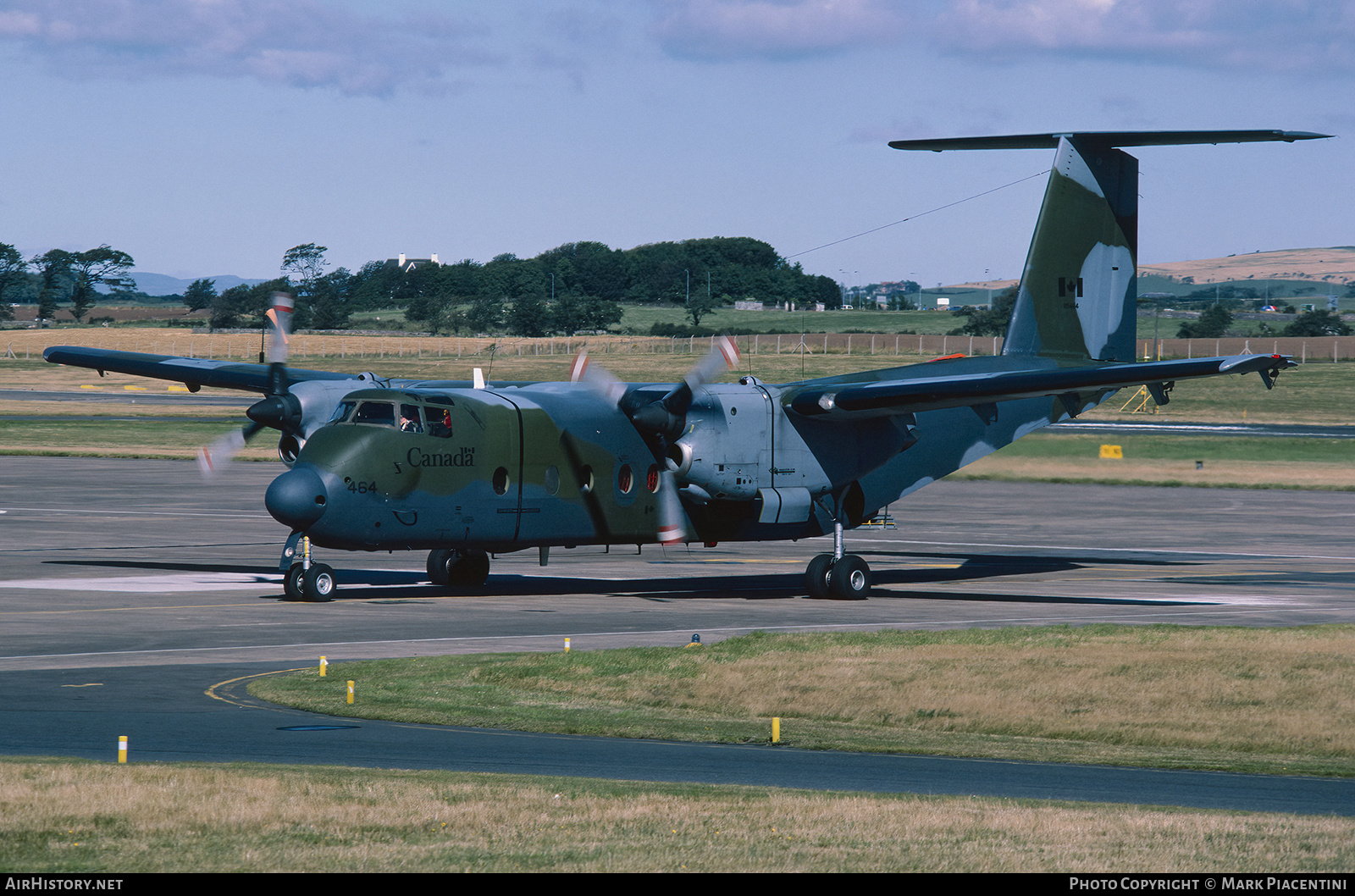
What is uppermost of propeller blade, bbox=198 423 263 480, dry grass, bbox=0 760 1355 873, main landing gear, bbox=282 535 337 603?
propeller blade, bbox=198 423 263 480

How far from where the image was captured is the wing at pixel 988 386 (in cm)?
2789

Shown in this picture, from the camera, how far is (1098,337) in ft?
124

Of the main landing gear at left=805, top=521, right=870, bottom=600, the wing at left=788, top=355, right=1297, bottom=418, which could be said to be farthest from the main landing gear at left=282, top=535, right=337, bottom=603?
the wing at left=788, top=355, right=1297, bottom=418

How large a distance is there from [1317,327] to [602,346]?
7400 cm

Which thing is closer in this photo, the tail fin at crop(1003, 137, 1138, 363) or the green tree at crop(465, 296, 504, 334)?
the tail fin at crop(1003, 137, 1138, 363)

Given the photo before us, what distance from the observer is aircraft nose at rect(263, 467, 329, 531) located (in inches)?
1042

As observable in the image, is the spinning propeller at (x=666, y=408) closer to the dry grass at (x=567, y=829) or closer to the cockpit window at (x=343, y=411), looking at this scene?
the cockpit window at (x=343, y=411)

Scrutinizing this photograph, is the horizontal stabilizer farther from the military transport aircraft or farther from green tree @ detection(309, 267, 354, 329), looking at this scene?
green tree @ detection(309, 267, 354, 329)

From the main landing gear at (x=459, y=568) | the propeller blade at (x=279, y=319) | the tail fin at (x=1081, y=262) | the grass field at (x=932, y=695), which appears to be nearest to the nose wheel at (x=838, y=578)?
the main landing gear at (x=459, y=568)

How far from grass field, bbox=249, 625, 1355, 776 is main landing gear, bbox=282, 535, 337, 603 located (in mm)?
7072

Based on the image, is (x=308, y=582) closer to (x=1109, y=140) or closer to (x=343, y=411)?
(x=343, y=411)

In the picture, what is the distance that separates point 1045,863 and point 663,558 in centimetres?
2865

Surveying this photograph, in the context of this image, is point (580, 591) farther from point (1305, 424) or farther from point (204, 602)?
point (1305, 424)

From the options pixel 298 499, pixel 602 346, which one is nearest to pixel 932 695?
pixel 298 499
